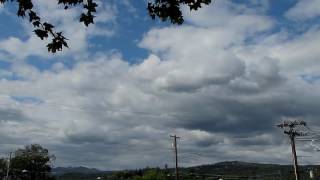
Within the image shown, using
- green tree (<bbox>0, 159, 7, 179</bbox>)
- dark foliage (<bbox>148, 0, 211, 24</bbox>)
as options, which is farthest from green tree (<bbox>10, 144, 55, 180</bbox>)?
dark foliage (<bbox>148, 0, 211, 24</bbox>)

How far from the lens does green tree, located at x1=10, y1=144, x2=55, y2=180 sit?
148375mm

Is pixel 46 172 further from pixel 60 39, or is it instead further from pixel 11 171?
pixel 60 39

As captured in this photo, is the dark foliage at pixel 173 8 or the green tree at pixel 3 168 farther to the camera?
the green tree at pixel 3 168

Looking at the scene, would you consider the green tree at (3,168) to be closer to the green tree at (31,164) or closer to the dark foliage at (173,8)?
the green tree at (31,164)

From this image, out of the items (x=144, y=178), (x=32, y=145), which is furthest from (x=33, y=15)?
(x=32, y=145)

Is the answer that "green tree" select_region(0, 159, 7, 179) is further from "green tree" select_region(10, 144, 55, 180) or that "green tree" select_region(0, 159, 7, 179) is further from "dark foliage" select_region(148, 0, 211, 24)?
"dark foliage" select_region(148, 0, 211, 24)

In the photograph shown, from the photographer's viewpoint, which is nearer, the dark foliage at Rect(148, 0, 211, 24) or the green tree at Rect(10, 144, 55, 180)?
the dark foliage at Rect(148, 0, 211, 24)

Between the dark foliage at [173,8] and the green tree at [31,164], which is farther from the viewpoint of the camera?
Result: the green tree at [31,164]

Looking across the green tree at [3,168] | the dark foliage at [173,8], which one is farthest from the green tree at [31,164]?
the dark foliage at [173,8]

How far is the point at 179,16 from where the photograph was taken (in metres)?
10.1

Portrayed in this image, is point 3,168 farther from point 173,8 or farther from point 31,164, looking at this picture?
point 173,8

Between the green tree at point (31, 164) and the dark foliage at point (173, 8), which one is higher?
the green tree at point (31, 164)

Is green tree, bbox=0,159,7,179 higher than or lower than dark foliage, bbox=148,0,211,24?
higher

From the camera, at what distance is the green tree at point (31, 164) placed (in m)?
148
